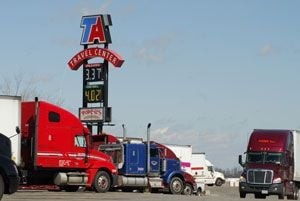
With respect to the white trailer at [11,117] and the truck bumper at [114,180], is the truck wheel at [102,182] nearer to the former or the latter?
the truck bumper at [114,180]

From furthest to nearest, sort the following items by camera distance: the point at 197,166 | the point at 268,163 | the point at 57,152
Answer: the point at 197,166
the point at 268,163
the point at 57,152

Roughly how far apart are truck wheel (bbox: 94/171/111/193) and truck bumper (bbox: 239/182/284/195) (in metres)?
8.51

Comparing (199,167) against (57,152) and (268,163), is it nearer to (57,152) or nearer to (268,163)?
(268,163)

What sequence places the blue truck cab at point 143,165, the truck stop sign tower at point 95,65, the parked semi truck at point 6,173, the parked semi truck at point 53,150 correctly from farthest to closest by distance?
1. the truck stop sign tower at point 95,65
2. the blue truck cab at point 143,165
3. the parked semi truck at point 53,150
4. the parked semi truck at point 6,173

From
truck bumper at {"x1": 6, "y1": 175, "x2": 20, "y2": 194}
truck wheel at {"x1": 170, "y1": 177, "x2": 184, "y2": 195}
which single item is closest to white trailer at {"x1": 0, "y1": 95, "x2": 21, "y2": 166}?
truck bumper at {"x1": 6, "y1": 175, "x2": 20, "y2": 194}

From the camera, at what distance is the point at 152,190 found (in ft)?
124

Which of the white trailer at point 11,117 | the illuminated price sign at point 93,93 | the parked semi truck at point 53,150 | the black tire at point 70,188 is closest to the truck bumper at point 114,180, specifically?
the parked semi truck at point 53,150

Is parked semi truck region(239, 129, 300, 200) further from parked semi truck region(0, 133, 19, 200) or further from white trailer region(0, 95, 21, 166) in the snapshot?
parked semi truck region(0, 133, 19, 200)

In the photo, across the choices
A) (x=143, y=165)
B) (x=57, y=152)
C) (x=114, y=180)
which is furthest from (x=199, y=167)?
(x=57, y=152)

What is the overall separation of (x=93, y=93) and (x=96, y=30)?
174 inches

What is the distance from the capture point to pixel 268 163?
37312 millimetres

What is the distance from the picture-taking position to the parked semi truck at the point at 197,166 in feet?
165

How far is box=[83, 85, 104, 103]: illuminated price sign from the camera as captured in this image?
47.8 m

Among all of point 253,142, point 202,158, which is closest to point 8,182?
point 253,142
